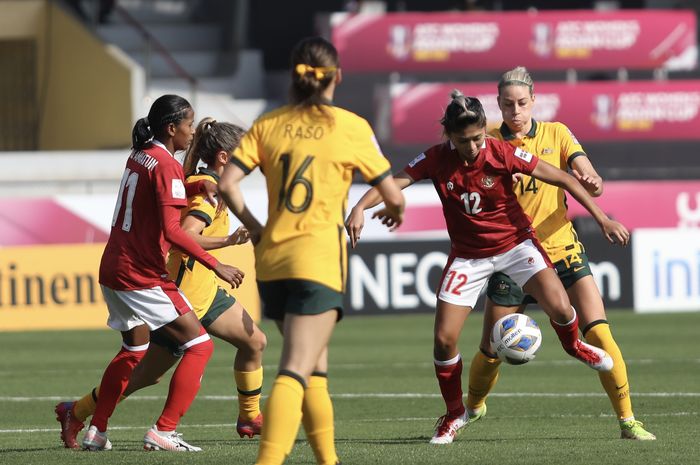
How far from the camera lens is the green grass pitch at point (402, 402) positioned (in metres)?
7.93

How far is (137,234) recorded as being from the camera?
8172 mm

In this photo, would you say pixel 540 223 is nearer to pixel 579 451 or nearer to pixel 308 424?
pixel 579 451

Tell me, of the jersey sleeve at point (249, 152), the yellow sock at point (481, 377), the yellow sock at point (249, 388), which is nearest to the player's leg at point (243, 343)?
the yellow sock at point (249, 388)

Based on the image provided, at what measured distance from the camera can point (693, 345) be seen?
1555 cm

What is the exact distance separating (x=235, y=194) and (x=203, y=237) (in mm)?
1808

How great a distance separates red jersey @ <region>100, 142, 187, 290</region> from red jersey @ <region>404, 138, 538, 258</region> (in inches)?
59.0

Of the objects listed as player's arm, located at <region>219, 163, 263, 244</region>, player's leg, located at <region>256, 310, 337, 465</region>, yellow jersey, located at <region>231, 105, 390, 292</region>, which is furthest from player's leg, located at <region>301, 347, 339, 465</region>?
player's arm, located at <region>219, 163, 263, 244</region>

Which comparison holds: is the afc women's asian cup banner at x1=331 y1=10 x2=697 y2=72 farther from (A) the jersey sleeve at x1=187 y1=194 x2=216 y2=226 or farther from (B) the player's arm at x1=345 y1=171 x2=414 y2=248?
(B) the player's arm at x1=345 y1=171 x2=414 y2=248

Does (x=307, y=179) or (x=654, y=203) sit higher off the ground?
(x=307, y=179)

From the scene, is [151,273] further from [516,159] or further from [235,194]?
[516,159]

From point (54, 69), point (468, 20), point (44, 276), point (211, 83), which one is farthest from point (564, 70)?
point (44, 276)

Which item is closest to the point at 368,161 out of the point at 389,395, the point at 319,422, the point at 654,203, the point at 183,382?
the point at 319,422

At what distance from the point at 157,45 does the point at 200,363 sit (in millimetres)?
21619

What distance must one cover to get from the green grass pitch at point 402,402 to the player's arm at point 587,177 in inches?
58.5
